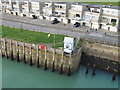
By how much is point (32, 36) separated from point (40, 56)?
11.2 meters

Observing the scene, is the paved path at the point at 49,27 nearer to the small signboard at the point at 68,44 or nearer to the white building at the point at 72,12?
the white building at the point at 72,12

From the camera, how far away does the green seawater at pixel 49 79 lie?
151 feet

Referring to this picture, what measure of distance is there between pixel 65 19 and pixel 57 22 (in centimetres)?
379

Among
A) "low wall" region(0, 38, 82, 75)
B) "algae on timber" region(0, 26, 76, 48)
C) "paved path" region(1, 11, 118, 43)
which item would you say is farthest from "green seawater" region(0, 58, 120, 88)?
"paved path" region(1, 11, 118, 43)

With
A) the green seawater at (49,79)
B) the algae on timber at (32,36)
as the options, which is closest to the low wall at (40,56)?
the green seawater at (49,79)

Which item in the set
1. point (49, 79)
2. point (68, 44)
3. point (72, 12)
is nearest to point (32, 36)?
point (68, 44)

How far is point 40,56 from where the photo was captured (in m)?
50.6

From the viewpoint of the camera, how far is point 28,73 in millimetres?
49875

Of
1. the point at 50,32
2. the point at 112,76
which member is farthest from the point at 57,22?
the point at 112,76

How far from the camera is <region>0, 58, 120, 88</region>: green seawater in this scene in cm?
4588

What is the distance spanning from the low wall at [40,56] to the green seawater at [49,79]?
71.6 inches

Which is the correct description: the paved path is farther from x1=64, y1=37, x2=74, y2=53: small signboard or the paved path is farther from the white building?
Answer: x1=64, y1=37, x2=74, y2=53: small signboard

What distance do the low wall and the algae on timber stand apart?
148 inches

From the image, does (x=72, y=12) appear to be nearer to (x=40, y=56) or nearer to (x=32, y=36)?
(x=32, y=36)
